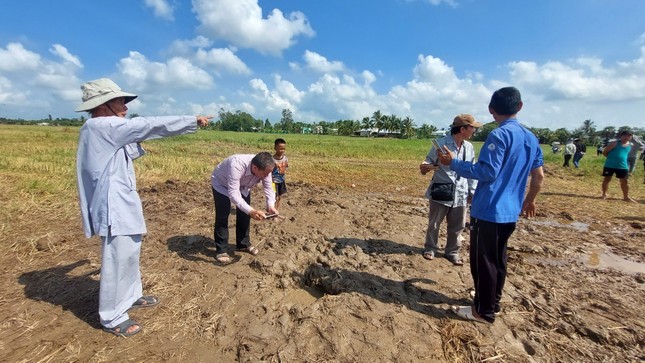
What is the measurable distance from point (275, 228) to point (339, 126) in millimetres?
75439

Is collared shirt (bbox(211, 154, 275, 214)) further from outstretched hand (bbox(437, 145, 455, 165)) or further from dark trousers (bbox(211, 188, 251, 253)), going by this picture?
outstretched hand (bbox(437, 145, 455, 165))

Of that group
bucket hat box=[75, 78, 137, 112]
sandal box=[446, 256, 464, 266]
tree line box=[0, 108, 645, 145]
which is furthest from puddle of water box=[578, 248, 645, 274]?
tree line box=[0, 108, 645, 145]

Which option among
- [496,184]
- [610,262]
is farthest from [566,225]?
[496,184]

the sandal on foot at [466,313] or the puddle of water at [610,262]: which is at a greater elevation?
the sandal on foot at [466,313]

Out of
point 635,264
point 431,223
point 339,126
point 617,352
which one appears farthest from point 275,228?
point 339,126

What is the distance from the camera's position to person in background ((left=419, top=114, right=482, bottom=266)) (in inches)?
143

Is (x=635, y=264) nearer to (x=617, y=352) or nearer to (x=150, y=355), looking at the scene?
(x=617, y=352)

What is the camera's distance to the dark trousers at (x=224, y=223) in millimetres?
3787

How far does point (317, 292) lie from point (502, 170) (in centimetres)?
219

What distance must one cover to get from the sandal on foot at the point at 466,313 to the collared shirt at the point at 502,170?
2.89 ft

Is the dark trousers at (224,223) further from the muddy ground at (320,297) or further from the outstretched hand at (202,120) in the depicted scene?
the outstretched hand at (202,120)

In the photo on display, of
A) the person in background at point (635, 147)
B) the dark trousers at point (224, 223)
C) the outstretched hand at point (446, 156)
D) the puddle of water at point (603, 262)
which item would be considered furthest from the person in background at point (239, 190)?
the person in background at point (635, 147)

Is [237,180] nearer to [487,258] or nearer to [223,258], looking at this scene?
[223,258]

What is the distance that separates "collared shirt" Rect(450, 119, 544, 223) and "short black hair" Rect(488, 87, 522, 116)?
9cm
